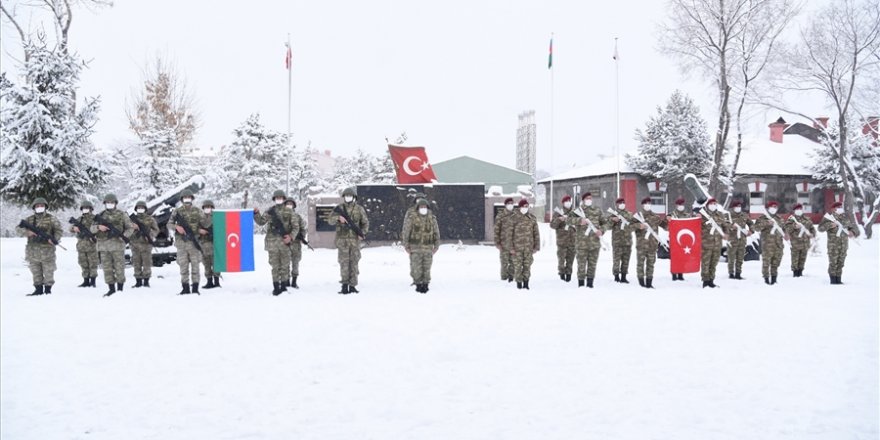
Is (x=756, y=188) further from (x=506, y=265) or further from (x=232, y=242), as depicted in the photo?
(x=232, y=242)

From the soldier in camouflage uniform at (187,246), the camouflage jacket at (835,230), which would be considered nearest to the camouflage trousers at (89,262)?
the soldier in camouflage uniform at (187,246)

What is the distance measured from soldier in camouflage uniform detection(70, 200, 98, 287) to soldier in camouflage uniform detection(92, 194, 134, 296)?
0.35 meters

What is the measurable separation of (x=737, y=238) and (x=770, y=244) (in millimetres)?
682

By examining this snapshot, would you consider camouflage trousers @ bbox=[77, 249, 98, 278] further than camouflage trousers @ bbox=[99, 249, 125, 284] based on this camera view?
Yes

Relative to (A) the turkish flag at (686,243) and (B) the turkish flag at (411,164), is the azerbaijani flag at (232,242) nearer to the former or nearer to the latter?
(A) the turkish flag at (686,243)

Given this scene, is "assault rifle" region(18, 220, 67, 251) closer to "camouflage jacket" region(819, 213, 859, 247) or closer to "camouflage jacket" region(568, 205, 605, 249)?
"camouflage jacket" region(568, 205, 605, 249)

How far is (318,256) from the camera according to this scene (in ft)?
56.7

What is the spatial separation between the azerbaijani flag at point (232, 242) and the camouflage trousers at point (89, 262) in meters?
2.57

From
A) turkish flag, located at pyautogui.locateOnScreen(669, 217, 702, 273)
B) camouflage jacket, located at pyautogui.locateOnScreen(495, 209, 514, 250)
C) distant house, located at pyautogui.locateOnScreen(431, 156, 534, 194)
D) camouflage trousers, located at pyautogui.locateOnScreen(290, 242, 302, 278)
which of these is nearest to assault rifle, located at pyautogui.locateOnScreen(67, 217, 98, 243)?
camouflage trousers, located at pyautogui.locateOnScreen(290, 242, 302, 278)

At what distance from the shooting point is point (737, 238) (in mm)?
11891

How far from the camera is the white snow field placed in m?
4.19

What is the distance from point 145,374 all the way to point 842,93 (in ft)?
86.5

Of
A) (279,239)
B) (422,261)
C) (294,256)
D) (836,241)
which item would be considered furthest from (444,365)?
(836,241)

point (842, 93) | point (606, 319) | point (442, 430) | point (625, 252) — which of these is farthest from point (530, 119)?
point (442, 430)
